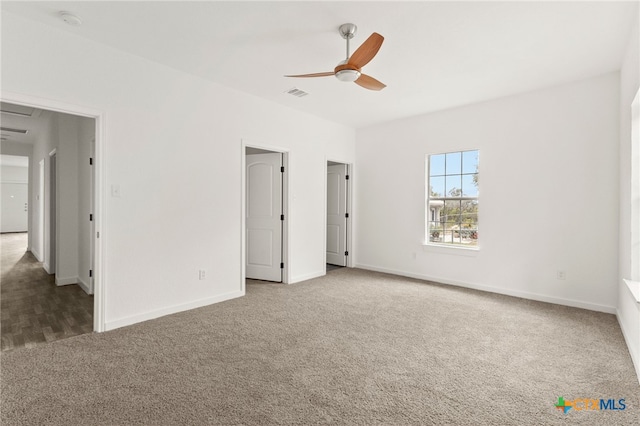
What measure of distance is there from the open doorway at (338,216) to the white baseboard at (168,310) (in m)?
2.49

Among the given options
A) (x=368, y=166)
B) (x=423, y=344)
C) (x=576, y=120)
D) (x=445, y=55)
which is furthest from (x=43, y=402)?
(x=576, y=120)

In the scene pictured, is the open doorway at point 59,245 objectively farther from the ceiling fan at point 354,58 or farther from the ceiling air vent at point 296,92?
the ceiling fan at point 354,58

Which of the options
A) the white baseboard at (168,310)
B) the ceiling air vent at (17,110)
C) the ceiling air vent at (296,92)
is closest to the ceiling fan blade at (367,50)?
the ceiling air vent at (296,92)

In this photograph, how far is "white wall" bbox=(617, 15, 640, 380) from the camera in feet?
8.68

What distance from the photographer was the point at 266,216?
17.4 feet

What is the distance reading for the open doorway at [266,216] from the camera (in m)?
5.17

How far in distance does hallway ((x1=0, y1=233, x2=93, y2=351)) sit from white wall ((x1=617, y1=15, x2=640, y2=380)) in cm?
495

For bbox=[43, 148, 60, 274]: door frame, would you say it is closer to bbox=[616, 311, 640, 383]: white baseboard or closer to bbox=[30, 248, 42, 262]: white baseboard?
bbox=[30, 248, 42, 262]: white baseboard

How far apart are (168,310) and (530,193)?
15.8 feet

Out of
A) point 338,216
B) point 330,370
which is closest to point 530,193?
point 338,216

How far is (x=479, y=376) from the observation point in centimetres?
237

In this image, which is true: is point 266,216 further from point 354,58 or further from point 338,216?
point 354,58

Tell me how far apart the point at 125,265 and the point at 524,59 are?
15.4 ft

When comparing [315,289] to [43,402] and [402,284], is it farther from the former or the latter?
[43,402]
